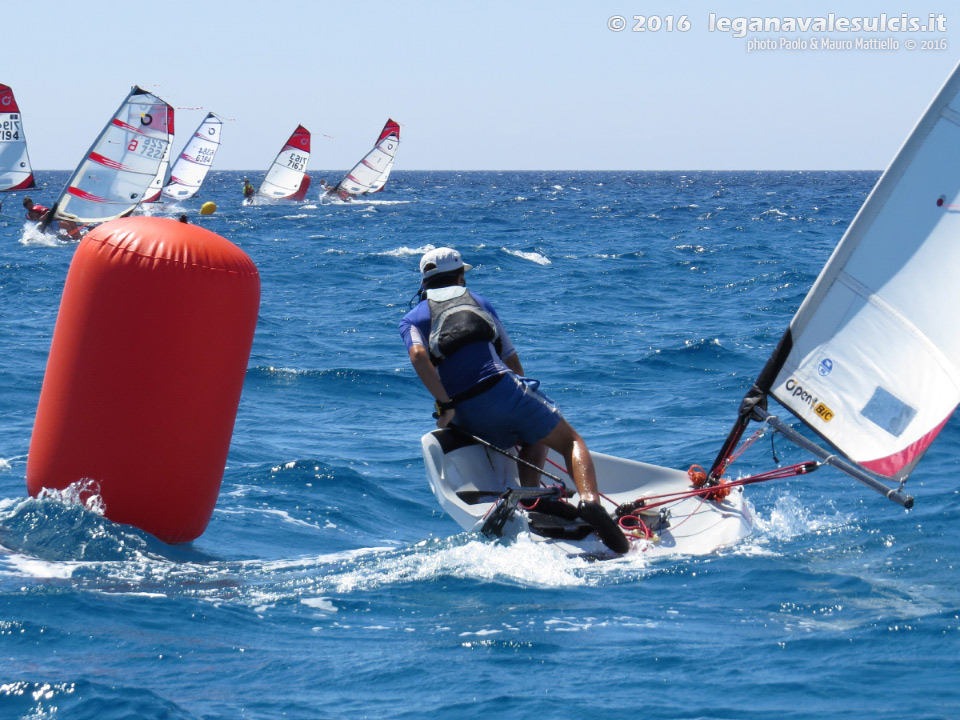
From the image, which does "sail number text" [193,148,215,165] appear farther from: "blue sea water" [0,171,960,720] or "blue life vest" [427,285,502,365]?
"blue life vest" [427,285,502,365]

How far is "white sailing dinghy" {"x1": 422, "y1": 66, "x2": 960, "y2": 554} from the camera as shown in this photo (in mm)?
5660

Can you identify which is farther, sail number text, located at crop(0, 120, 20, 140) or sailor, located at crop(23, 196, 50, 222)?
sail number text, located at crop(0, 120, 20, 140)

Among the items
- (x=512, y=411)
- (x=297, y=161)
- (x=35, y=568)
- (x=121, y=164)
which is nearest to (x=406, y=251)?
(x=121, y=164)

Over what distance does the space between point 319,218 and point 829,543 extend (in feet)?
124

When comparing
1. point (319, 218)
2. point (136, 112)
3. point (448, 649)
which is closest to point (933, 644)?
point (448, 649)

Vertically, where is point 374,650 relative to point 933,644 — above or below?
below

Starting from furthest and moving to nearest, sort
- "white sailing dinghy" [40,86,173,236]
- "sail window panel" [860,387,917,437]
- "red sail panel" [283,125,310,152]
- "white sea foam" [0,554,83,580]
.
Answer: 1. "red sail panel" [283,125,310,152]
2. "white sailing dinghy" [40,86,173,236]
3. "sail window panel" [860,387,917,437]
4. "white sea foam" [0,554,83,580]

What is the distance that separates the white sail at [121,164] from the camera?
89.4 feet

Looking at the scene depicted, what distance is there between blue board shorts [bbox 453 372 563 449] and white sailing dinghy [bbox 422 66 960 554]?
31cm

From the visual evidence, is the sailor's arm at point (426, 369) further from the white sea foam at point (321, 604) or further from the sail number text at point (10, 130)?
the sail number text at point (10, 130)

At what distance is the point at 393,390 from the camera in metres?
11.3

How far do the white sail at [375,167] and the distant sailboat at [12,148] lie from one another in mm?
17142

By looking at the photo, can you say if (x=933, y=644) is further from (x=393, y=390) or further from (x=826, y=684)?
(x=393, y=390)

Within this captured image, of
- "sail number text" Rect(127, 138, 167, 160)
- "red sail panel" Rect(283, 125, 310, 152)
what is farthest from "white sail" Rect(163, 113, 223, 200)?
"sail number text" Rect(127, 138, 167, 160)
